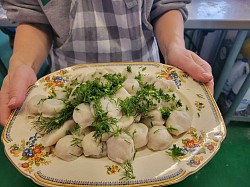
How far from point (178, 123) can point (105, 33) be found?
453mm

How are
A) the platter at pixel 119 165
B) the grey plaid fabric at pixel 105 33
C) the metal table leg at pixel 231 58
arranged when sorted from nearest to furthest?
the platter at pixel 119 165
the grey plaid fabric at pixel 105 33
the metal table leg at pixel 231 58

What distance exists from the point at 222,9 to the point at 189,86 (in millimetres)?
669

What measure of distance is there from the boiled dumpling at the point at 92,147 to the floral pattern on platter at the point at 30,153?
Result: 0.31 ft

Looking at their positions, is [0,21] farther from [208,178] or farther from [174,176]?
[208,178]

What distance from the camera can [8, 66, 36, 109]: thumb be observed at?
683 millimetres

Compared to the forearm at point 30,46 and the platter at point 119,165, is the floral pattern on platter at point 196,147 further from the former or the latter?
the forearm at point 30,46

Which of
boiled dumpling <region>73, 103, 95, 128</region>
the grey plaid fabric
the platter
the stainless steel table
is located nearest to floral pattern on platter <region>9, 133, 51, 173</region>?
the platter

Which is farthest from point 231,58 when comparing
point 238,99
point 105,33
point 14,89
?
point 14,89

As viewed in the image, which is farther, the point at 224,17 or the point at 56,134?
the point at 224,17

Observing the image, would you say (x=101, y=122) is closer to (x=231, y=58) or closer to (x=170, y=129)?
(x=170, y=129)

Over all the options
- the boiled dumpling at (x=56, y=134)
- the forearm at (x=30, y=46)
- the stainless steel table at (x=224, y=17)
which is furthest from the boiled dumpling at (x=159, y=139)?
the stainless steel table at (x=224, y=17)

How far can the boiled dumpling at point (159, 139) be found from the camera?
0.58m

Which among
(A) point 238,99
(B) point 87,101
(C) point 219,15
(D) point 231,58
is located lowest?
(A) point 238,99

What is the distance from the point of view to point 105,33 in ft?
2.88
